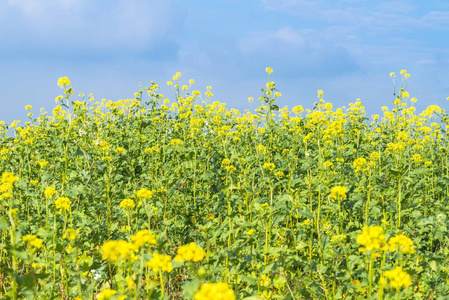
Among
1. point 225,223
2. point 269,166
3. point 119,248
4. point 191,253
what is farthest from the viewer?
point 269,166

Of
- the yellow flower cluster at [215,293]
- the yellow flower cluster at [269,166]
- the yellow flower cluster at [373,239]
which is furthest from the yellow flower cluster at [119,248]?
the yellow flower cluster at [269,166]

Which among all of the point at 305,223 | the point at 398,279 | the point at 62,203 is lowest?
the point at 398,279

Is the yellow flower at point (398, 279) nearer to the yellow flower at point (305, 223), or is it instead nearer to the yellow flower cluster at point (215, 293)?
the yellow flower cluster at point (215, 293)

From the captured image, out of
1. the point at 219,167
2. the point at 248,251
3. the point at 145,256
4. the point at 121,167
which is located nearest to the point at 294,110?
the point at 219,167

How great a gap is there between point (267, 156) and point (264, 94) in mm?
898

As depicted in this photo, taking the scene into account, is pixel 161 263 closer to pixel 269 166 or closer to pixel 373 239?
pixel 373 239

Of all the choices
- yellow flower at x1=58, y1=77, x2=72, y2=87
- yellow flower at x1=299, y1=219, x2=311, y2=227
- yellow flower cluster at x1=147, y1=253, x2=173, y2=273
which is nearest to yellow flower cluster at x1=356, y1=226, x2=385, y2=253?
yellow flower cluster at x1=147, y1=253, x2=173, y2=273

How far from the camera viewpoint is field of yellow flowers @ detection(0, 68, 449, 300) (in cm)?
268

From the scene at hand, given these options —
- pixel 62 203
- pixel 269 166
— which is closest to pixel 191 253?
pixel 62 203

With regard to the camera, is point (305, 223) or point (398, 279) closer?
point (398, 279)

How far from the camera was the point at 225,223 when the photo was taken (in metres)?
3.53

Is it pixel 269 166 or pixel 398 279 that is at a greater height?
pixel 269 166

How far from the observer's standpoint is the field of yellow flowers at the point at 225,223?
2682 mm

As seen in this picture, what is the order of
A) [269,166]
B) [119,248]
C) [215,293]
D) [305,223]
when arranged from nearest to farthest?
1. [215,293]
2. [119,248]
3. [305,223]
4. [269,166]
